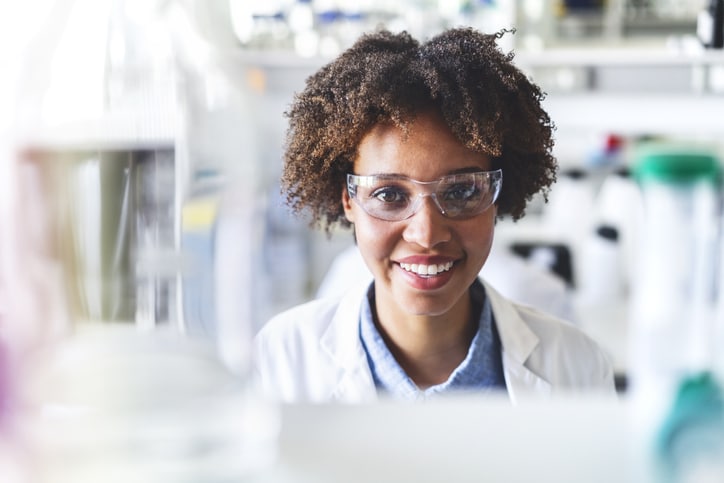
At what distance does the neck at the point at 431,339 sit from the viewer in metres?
0.78

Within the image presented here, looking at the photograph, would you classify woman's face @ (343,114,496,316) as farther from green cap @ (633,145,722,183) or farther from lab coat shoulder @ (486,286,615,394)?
green cap @ (633,145,722,183)

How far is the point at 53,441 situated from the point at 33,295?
0.08 metres

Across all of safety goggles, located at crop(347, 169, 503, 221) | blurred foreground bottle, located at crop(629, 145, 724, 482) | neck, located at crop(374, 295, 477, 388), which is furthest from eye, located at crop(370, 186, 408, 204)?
blurred foreground bottle, located at crop(629, 145, 724, 482)

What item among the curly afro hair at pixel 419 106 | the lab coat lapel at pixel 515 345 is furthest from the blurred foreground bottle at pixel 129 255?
the lab coat lapel at pixel 515 345

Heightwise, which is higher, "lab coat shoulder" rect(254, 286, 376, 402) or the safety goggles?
the safety goggles

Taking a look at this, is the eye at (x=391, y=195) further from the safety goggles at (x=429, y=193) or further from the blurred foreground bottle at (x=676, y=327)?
the blurred foreground bottle at (x=676, y=327)

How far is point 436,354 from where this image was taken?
79 centimetres

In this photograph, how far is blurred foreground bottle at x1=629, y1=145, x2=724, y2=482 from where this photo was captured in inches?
A: 12.4

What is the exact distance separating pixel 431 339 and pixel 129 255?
392 mm

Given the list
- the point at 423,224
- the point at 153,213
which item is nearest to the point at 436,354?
the point at 423,224

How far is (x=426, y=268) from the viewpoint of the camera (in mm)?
715

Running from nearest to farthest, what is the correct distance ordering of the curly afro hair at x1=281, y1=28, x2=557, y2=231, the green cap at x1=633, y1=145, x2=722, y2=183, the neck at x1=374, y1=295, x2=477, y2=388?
1. the green cap at x1=633, y1=145, x2=722, y2=183
2. the curly afro hair at x1=281, y1=28, x2=557, y2=231
3. the neck at x1=374, y1=295, x2=477, y2=388

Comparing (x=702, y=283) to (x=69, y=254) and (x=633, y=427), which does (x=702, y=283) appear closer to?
(x=633, y=427)

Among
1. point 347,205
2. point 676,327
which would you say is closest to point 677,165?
point 676,327
